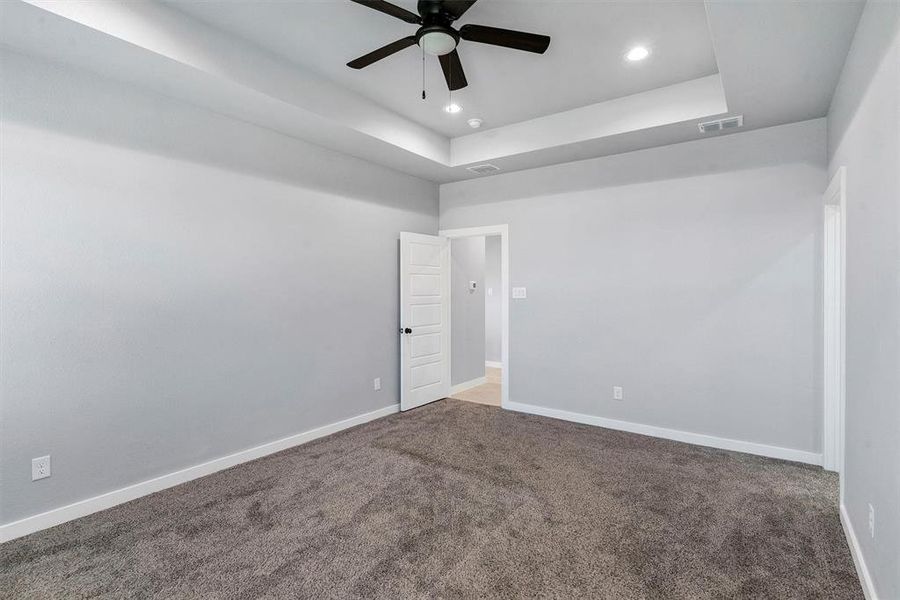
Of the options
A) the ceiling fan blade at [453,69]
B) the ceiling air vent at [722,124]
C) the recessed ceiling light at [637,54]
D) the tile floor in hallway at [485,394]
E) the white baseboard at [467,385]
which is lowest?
the tile floor in hallway at [485,394]

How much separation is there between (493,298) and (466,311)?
6.35 feet

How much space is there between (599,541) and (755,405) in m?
2.19

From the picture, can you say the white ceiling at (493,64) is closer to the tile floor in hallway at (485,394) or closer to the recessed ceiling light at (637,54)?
the recessed ceiling light at (637,54)

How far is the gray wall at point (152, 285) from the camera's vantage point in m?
2.35

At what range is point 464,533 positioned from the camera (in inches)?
91.9

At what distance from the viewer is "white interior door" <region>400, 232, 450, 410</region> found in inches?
186

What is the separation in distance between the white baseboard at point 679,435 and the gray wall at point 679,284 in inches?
2.1

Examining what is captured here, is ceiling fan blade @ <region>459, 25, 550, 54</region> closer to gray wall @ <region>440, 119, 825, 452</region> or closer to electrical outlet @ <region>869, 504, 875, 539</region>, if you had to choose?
gray wall @ <region>440, 119, 825, 452</region>

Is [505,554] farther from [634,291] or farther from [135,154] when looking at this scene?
[135,154]

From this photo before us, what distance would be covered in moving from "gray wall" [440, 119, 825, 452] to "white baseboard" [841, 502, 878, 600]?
3.89ft

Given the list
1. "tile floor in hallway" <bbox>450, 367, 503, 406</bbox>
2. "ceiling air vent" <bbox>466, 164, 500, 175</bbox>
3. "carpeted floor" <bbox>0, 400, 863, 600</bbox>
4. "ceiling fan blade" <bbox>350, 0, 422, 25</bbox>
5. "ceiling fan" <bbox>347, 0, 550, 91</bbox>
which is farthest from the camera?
"tile floor in hallway" <bbox>450, 367, 503, 406</bbox>

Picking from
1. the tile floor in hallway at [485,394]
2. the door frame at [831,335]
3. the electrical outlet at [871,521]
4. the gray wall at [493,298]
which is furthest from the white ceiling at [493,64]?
the gray wall at [493,298]

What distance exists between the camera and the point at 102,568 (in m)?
2.06

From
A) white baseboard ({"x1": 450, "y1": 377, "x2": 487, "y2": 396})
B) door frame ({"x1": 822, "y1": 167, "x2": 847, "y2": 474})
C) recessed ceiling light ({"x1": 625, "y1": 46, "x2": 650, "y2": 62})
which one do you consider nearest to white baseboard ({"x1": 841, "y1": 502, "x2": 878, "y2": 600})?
door frame ({"x1": 822, "y1": 167, "x2": 847, "y2": 474})
